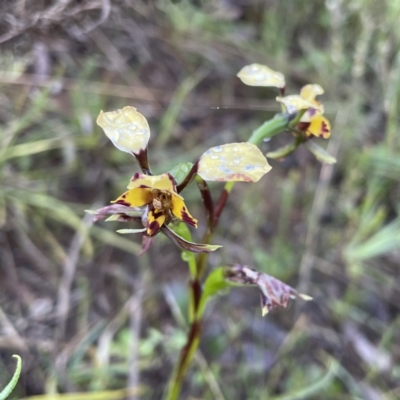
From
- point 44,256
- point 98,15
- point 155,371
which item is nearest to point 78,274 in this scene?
point 44,256

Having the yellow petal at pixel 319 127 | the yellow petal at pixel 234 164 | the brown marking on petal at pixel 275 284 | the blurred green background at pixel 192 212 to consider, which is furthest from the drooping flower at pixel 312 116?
the blurred green background at pixel 192 212

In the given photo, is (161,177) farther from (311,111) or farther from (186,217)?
(311,111)

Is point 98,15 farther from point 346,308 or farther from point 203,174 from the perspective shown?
point 346,308

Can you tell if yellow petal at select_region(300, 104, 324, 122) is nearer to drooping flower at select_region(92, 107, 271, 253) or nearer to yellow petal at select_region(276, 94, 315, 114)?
yellow petal at select_region(276, 94, 315, 114)

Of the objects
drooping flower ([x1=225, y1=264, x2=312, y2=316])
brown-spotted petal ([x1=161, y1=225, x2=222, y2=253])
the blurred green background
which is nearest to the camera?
brown-spotted petal ([x1=161, y1=225, x2=222, y2=253])

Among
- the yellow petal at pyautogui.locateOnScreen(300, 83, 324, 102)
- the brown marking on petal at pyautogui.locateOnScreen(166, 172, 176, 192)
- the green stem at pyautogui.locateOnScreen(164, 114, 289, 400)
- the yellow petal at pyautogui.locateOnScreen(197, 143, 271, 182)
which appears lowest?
the green stem at pyautogui.locateOnScreen(164, 114, 289, 400)

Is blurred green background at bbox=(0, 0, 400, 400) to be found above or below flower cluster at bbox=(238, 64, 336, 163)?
below

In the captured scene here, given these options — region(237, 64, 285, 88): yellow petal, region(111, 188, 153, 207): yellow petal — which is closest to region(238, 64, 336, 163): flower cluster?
region(237, 64, 285, 88): yellow petal
